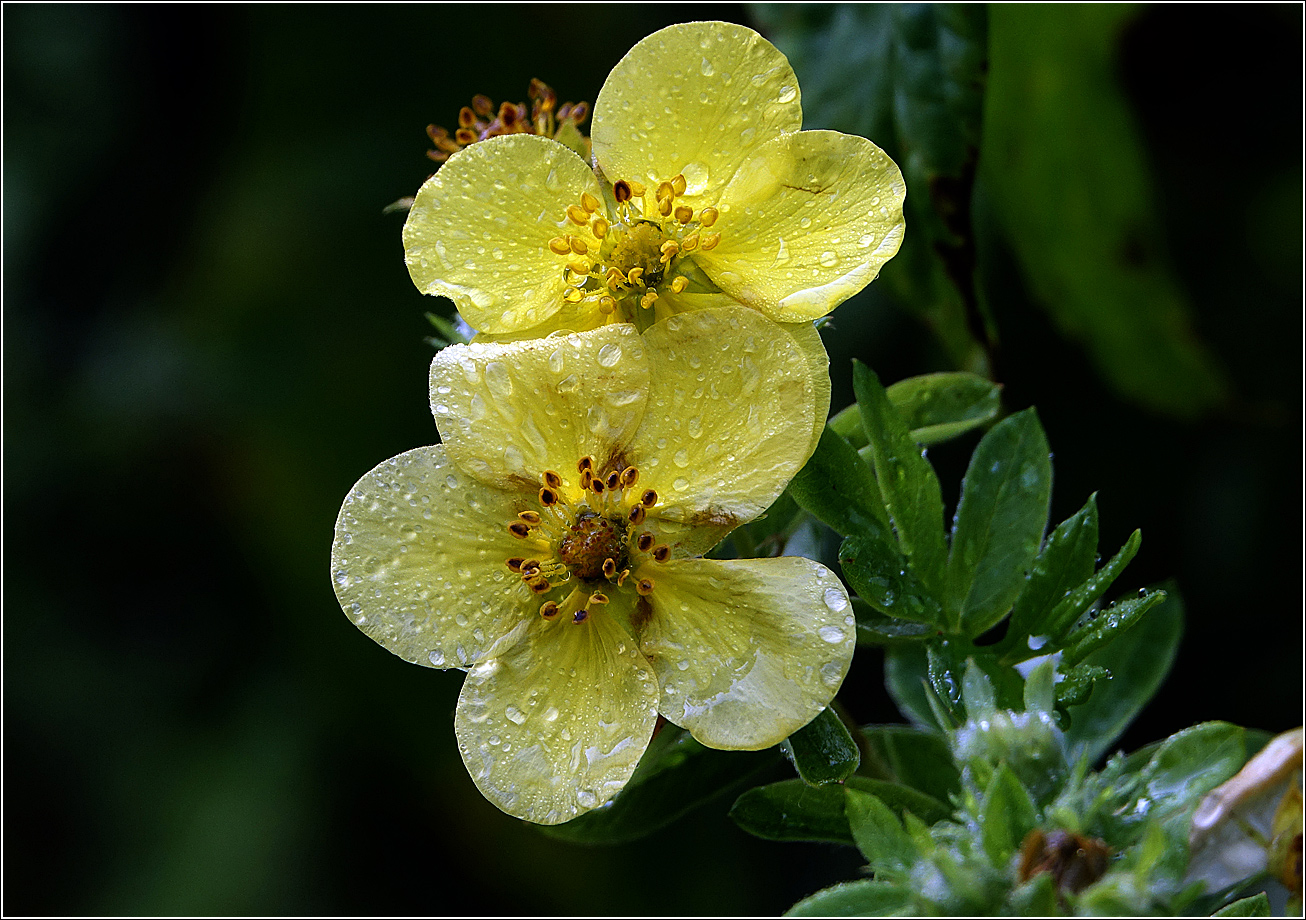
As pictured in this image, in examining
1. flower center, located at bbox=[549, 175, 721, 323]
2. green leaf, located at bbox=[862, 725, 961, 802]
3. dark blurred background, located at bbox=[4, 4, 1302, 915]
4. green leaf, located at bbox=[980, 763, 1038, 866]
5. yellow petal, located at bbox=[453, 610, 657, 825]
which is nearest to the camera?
green leaf, located at bbox=[980, 763, 1038, 866]

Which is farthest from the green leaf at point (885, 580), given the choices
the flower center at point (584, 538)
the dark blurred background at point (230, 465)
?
the dark blurred background at point (230, 465)

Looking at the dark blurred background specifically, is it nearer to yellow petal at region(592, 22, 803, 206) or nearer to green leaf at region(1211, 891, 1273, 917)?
yellow petal at region(592, 22, 803, 206)

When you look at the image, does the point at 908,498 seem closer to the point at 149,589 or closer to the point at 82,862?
the point at 149,589

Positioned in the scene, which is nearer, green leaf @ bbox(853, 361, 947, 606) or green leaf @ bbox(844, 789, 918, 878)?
green leaf @ bbox(844, 789, 918, 878)

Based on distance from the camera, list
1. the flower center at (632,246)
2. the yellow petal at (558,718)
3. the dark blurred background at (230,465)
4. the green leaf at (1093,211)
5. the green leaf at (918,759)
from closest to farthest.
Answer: the yellow petal at (558,718), the flower center at (632,246), the green leaf at (918,759), the green leaf at (1093,211), the dark blurred background at (230,465)

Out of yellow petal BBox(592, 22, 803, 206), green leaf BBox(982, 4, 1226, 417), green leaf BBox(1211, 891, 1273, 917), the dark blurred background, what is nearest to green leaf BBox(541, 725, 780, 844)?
green leaf BBox(1211, 891, 1273, 917)

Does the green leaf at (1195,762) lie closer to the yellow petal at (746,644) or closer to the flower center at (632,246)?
the yellow petal at (746,644)
